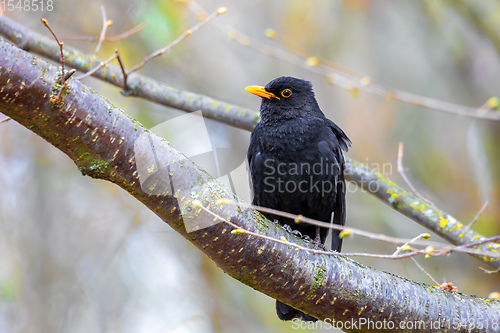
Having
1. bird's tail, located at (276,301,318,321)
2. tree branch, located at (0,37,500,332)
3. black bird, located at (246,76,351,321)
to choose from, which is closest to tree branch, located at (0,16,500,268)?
black bird, located at (246,76,351,321)

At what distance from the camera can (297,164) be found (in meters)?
3.88

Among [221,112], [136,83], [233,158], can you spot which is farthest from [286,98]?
[233,158]

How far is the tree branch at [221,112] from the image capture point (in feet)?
12.3

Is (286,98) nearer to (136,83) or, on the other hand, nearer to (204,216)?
(136,83)

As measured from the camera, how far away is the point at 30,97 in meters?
1.98

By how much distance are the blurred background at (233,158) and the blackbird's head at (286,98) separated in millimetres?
1032

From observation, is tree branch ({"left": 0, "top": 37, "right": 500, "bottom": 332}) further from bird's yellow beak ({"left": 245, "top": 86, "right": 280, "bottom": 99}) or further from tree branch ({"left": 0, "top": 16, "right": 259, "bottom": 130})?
bird's yellow beak ({"left": 245, "top": 86, "right": 280, "bottom": 99})

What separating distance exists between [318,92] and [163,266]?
3.34 metres

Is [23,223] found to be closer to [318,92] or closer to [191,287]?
[191,287]

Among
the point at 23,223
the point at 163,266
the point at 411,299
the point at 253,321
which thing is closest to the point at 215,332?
the point at 253,321

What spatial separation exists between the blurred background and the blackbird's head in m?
1.03

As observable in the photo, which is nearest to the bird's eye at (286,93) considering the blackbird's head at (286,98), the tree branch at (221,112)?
the blackbird's head at (286,98)

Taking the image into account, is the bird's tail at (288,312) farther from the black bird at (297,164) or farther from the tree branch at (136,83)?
the tree branch at (136,83)

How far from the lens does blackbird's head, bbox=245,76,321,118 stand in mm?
4227
